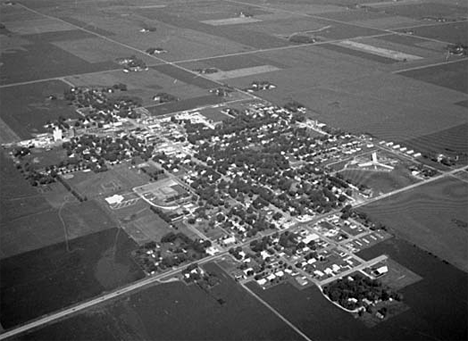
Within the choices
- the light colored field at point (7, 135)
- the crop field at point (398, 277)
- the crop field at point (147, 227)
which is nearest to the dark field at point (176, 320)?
the crop field at point (147, 227)

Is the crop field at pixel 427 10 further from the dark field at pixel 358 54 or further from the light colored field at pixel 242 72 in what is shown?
the light colored field at pixel 242 72

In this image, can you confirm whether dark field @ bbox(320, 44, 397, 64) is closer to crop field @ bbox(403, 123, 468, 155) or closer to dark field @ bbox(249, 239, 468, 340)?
crop field @ bbox(403, 123, 468, 155)

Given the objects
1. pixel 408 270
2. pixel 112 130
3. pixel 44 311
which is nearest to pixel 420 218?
pixel 408 270

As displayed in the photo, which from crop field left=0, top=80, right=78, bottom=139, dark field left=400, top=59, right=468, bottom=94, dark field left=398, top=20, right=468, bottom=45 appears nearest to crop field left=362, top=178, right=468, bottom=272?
dark field left=400, top=59, right=468, bottom=94

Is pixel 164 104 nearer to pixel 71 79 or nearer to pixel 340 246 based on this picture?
pixel 71 79

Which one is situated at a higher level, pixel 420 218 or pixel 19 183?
pixel 420 218

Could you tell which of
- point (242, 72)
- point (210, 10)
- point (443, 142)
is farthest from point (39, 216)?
point (210, 10)
